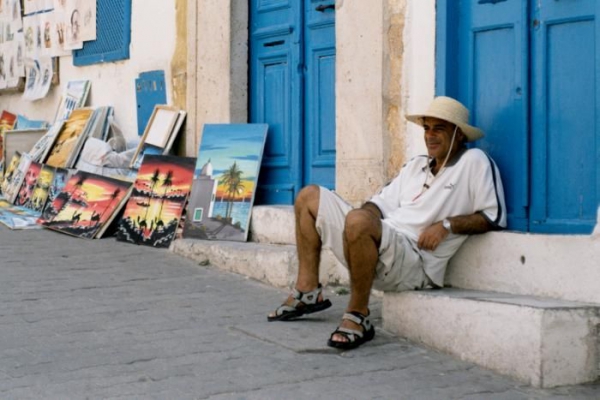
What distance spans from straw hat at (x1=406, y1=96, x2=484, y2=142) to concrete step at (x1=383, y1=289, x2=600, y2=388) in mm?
849

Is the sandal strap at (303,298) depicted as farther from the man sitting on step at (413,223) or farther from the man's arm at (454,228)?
the man's arm at (454,228)

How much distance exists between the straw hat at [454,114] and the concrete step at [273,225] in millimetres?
1973

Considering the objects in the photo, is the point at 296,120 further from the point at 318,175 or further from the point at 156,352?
the point at 156,352

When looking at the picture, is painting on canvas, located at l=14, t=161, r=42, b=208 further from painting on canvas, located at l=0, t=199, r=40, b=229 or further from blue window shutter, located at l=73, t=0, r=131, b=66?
blue window shutter, located at l=73, t=0, r=131, b=66

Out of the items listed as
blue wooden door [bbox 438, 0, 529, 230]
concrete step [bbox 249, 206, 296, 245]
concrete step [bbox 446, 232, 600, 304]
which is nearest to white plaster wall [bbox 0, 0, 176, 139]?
concrete step [bbox 249, 206, 296, 245]

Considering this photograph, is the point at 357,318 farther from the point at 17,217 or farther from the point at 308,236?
the point at 17,217

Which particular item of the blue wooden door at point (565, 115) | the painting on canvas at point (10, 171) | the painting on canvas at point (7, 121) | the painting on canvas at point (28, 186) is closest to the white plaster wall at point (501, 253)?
the blue wooden door at point (565, 115)

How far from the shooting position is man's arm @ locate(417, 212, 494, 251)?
4605 millimetres

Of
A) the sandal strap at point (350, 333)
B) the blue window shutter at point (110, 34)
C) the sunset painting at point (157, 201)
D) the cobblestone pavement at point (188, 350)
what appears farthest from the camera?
the blue window shutter at point (110, 34)

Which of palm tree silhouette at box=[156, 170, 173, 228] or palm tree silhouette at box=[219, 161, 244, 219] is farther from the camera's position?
palm tree silhouette at box=[156, 170, 173, 228]

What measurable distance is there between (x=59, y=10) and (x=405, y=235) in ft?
22.4

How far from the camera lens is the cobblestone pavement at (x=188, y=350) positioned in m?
3.76

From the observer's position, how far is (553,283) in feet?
14.3

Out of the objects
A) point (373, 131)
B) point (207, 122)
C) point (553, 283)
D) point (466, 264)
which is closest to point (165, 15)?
point (207, 122)
